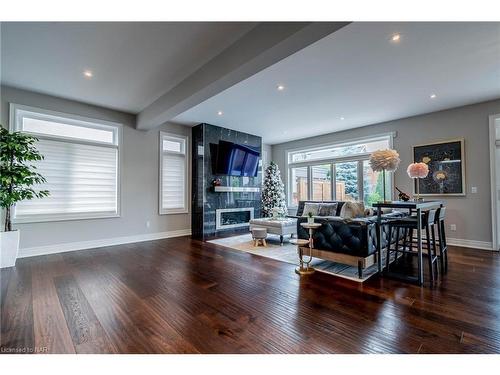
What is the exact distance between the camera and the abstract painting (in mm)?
4785

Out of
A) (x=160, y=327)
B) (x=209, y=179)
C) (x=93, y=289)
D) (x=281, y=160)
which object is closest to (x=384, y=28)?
(x=160, y=327)

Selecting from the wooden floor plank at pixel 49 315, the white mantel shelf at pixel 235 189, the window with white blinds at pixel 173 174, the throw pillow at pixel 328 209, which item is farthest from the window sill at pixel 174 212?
the throw pillow at pixel 328 209

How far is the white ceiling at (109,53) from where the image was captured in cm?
256

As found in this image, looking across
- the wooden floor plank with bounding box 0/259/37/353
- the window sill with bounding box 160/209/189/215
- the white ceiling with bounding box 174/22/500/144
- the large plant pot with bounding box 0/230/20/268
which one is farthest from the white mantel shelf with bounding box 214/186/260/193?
the wooden floor plank with bounding box 0/259/37/353

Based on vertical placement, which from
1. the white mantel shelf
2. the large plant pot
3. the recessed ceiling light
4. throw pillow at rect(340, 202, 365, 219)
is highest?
the recessed ceiling light

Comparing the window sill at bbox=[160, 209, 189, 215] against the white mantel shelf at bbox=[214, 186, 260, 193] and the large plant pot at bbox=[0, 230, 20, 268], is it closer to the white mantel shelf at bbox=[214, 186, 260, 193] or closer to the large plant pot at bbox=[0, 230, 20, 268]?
the white mantel shelf at bbox=[214, 186, 260, 193]

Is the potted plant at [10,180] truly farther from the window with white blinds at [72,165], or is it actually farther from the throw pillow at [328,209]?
the throw pillow at [328,209]

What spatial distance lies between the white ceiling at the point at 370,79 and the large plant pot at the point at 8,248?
12.2 ft

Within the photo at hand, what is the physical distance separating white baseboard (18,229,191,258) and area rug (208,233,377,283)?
1.35 metres

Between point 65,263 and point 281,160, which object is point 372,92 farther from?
point 65,263

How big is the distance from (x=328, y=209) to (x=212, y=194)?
297 cm

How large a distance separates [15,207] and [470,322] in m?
6.24

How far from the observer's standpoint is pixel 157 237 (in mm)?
5641

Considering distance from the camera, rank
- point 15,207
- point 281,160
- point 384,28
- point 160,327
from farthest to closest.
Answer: point 281,160 < point 15,207 < point 384,28 < point 160,327
